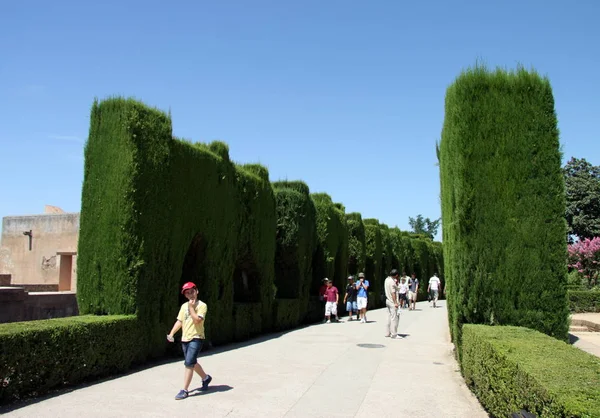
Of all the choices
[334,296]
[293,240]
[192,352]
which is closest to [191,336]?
[192,352]

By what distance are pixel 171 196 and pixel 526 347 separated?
25.6 feet

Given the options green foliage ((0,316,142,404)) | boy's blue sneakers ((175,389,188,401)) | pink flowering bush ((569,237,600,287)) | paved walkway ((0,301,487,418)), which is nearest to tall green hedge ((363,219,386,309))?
pink flowering bush ((569,237,600,287))

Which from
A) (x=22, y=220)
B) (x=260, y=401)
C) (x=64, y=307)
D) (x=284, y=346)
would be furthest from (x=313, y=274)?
(x=260, y=401)

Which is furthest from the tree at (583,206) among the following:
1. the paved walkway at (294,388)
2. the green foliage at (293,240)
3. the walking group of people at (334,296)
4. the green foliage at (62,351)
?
the green foliage at (62,351)

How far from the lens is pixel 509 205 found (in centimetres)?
895

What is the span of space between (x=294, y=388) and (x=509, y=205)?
4635 mm

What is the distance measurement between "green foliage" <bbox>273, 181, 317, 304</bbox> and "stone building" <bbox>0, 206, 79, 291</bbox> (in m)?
9.11

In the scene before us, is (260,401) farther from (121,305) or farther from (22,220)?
(22,220)

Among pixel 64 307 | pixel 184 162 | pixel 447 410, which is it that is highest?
pixel 184 162

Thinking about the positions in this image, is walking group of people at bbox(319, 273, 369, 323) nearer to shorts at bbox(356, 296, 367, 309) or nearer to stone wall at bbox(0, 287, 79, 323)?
shorts at bbox(356, 296, 367, 309)

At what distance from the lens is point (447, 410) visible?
7.31 metres

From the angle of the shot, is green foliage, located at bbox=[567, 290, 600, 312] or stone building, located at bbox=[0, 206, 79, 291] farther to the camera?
green foliage, located at bbox=[567, 290, 600, 312]

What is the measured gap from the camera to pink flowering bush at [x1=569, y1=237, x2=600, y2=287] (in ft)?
112

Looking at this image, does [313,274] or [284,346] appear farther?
[313,274]
